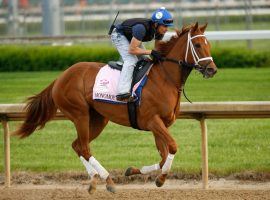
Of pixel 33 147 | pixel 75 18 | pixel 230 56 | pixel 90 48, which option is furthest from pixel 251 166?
pixel 75 18

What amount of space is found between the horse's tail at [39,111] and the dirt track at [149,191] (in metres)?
0.72

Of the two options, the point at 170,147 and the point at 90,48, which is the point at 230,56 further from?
the point at 170,147

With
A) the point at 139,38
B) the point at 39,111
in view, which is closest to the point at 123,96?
the point at 139,38

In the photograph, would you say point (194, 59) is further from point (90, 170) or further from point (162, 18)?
point (90, 170)

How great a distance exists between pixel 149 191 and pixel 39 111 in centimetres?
157

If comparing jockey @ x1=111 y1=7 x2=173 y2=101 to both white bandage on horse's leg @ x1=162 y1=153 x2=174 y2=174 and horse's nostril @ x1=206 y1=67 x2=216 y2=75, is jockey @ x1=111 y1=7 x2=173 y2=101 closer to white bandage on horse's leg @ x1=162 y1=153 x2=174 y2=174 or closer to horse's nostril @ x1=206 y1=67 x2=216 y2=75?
horse's nostril @ x1=206 y1=67 x2=216 y2=75

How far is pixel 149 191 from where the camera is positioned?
9.51 m

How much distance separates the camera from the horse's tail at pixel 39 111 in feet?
32.5

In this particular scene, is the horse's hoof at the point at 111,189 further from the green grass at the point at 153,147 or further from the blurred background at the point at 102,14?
the blurred background at the point at 102,14

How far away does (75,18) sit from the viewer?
26.0 m

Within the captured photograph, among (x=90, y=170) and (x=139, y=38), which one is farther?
(x=90, y=170)

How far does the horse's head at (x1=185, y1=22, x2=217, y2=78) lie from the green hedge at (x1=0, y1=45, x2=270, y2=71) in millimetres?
11295

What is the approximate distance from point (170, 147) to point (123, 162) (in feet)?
8.26

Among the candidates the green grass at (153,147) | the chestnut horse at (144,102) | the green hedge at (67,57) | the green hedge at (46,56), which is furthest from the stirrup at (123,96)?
the green hedge at (46,56)
